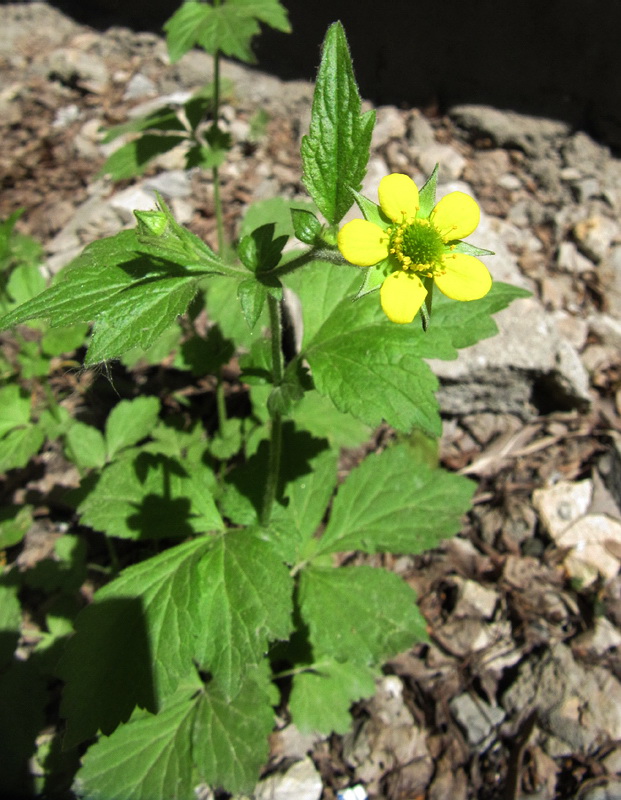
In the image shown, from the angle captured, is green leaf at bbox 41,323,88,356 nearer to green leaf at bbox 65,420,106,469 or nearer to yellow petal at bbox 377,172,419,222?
green leaf at bbox 65,420,106,469

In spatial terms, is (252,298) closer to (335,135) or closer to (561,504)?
(335,135)

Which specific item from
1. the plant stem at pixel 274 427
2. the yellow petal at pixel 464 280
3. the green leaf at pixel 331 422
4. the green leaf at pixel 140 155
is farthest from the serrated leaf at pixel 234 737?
the green leaf at pixel 140 155

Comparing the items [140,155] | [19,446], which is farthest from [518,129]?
[19,446]

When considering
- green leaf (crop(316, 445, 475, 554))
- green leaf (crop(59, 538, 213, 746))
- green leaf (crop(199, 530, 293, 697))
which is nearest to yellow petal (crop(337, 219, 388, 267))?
green leaf (crop(199, 530, 293, 697))

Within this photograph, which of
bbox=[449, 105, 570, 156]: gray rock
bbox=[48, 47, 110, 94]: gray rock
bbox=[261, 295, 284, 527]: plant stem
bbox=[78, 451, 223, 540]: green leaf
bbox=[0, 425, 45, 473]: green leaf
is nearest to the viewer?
bbox=[261, 295, 284, 527]: plant stem

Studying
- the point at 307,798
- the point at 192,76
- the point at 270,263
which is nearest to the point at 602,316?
the point at 270,263

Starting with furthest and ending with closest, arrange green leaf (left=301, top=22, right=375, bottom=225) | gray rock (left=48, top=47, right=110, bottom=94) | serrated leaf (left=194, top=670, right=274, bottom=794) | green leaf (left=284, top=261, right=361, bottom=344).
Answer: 1. gray rock (left=48, top=47, right=110, bottom=94)
2. serrated leaf (left=194, top=670, right=274, bottom=794)
3. green leaf (left=284, top=261, right=361, bottom=344)
4. green leaf (left=301, top=22, right=375, bottom=225)

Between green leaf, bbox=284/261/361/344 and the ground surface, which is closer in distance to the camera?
green leaf, bbox=284/261/361/344

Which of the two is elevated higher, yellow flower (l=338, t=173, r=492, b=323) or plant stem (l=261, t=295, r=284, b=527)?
yellow flower (l=338, t=173, r=492, b=323)
